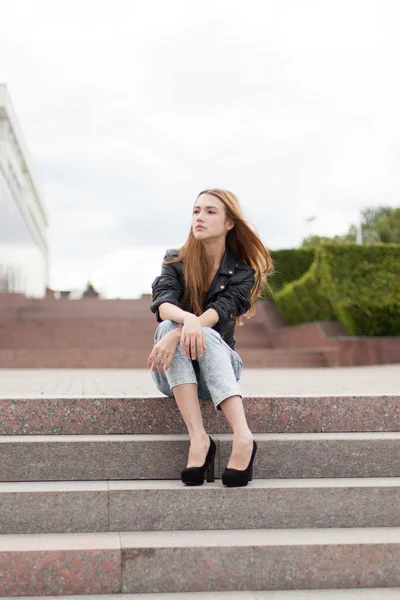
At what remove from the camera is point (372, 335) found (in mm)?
11500

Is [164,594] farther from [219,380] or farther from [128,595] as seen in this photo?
[219,380]

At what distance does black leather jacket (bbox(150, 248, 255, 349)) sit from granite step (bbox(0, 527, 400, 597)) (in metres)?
1.04

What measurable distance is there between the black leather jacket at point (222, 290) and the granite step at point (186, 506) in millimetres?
788

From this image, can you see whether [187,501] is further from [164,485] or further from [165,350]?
[165,350]

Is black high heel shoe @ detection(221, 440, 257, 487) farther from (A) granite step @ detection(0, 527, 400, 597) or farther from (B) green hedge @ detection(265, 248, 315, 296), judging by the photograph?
(B) green hedge @ detection(265, 248, 315, 296)

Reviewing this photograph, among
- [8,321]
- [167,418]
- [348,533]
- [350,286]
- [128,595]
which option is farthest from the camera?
[8,321]

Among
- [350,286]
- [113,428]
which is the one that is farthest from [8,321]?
[113,428]

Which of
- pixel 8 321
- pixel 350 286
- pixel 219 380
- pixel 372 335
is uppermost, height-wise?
pixel 219 380

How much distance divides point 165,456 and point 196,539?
497 millimetres

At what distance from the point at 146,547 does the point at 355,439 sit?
1.15 meters

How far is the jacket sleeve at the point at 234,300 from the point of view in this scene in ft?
11.2

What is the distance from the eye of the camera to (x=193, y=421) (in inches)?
124

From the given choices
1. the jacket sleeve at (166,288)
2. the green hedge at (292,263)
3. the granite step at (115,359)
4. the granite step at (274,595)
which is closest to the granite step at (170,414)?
the jacket sleeve at (166,288)

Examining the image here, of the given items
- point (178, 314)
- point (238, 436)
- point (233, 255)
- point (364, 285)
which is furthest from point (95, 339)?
point (238, 436)
